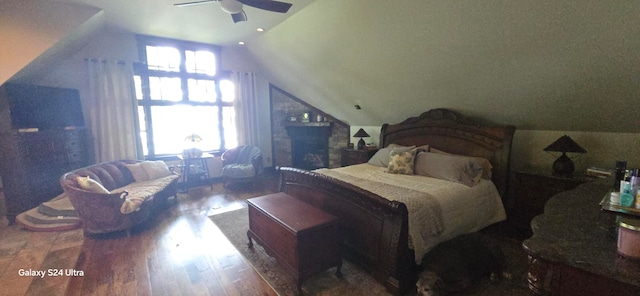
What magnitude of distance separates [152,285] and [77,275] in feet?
2.57

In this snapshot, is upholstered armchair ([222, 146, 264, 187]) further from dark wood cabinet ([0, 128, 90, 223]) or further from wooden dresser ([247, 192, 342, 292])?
wooden dresser ([247, 192, 342, 292])

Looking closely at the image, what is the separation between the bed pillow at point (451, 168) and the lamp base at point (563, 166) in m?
0.70

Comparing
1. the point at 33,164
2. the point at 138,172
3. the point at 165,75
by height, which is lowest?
the point at 138,172

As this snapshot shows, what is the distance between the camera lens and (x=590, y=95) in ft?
7.68

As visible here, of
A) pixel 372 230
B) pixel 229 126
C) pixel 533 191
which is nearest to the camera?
pixel 372 230

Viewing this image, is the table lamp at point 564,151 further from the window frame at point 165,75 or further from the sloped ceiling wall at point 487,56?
the window frame at point 165,75

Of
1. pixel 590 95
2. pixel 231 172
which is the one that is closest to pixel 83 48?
pixel 231 172

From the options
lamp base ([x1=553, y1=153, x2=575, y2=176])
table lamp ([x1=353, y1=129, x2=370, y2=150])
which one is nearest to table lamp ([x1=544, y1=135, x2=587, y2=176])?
lamp base ([x1=553, y1=153, x2=575, y2=176])

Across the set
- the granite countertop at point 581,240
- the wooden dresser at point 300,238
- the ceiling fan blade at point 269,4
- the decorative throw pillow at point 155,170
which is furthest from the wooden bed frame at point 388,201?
the decorative throw pillow at point 155,170

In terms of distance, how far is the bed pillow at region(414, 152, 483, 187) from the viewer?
2796 millimetres

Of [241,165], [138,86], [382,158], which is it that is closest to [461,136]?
[382,158]

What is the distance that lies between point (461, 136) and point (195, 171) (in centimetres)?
471

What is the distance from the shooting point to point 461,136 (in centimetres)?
337

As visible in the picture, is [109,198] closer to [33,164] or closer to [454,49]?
[33,164]
